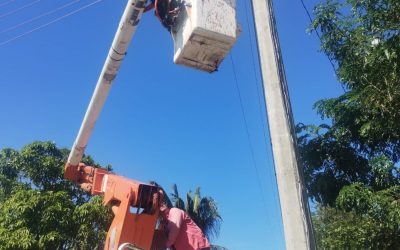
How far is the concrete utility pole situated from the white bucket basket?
0.66m

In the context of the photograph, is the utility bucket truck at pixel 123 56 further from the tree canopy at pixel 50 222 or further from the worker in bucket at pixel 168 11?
the tree canopy at pixel 50 222

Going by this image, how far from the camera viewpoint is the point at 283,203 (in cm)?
362

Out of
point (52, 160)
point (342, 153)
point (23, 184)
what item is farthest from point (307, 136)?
point (23, 184)

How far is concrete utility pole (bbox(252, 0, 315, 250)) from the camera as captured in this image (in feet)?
11.5

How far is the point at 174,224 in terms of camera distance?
17.1ft

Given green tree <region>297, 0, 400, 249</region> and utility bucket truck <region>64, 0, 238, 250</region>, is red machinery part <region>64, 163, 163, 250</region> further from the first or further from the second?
green tree <region>297, 0, 400, 249</region>

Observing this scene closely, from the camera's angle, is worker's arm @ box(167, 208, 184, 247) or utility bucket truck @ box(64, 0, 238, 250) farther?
worker's arm @ box(167, 208, 184, 247)

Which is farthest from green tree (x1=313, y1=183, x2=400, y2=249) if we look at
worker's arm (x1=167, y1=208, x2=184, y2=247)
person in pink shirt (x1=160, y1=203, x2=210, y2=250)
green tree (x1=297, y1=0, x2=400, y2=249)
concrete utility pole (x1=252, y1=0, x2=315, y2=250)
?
concrete utility pole (x1=252, y1=0, x2=315, y2=250)

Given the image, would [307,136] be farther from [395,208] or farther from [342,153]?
[395,208]

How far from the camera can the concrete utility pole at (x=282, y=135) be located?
11.5 ft

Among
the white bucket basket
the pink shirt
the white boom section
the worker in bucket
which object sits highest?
the white boom section

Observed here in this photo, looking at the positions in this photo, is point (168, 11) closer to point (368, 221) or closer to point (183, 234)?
point (183, 234)

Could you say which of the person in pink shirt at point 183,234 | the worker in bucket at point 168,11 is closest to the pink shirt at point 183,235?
the person in pink shirt at point 183,234

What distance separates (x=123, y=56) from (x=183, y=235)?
7.64 feet
